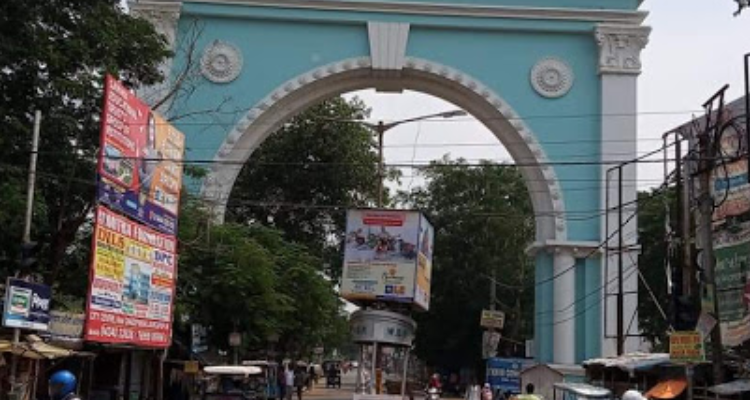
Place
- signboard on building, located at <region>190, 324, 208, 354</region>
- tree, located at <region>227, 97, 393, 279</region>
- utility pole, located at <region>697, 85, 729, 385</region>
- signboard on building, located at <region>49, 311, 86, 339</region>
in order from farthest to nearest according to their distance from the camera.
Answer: tree, located at <region>227, 97, 393, 279</region>, signboard on building, located at <region>190, 324, 208, 354</region>, signboard on building, located at <region>49, 311, 86, 339</region>, utility pole, located at <region>697, 85, 729, 385</region>

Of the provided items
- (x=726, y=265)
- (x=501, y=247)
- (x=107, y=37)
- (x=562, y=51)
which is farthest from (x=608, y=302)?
(x=501, y=247)

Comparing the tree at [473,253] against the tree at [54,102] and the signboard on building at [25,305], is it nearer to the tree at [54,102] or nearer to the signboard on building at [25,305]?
the tree at [54,102]

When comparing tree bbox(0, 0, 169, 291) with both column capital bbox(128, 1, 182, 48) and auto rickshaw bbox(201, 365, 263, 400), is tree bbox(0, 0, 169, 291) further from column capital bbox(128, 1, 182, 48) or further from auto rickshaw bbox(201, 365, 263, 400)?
column capital bbox(128, 1, 182, 48)

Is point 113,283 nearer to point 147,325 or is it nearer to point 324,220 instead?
point 147,325

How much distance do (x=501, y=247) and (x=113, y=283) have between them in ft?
112

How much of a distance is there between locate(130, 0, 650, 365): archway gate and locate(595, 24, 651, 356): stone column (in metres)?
0.03

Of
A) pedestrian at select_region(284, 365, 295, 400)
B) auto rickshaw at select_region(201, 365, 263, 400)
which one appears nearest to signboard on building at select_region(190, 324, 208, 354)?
auto rickshaw at select_region(201, 365, 263, 400)

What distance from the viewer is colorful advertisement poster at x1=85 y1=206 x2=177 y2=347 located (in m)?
14.2

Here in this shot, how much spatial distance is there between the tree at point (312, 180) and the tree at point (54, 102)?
19917mm

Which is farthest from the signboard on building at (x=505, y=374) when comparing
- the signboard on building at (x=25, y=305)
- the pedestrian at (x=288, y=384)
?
the signboard on building at (x=25, y=305)

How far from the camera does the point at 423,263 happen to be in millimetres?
21281

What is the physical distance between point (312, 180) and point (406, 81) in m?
11.7

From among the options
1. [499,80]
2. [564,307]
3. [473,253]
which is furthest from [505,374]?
[473,253]

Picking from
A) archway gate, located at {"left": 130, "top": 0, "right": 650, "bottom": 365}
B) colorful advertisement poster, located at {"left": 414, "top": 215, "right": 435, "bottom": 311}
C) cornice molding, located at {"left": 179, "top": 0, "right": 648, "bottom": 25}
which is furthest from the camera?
cornice molding, located at {"left": 179, "top": 0, "right": 648, "bottom": 25}
